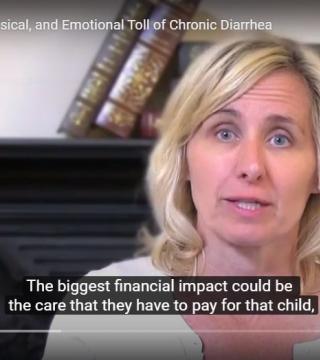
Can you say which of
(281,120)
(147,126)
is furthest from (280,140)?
(147,126)

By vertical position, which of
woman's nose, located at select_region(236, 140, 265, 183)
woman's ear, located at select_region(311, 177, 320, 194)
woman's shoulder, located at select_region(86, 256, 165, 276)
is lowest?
woman's shoulder, located at select_region(86, 256, 165, 276)

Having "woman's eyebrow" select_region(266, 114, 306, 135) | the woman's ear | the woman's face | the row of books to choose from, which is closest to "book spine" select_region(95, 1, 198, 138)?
the row of books

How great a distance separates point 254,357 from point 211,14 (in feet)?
2.64

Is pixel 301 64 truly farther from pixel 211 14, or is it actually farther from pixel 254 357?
pixel 254 357

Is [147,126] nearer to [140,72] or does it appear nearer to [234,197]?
[140,72]

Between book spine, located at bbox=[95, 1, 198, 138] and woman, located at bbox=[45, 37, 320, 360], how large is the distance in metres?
0.07

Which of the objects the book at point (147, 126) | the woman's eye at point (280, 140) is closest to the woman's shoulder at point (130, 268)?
the book at point (147, 126)

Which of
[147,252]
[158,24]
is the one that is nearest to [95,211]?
[147,252]

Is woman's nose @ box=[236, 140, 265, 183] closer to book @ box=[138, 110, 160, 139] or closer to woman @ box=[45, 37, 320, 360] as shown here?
woman @ box=[45, 37, 320, 360]

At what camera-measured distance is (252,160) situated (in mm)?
1699

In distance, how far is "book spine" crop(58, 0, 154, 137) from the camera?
5.66 feet

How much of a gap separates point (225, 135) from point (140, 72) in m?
0.24

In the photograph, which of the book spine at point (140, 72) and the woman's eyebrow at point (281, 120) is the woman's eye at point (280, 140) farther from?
the book spine at point (140, 72)
